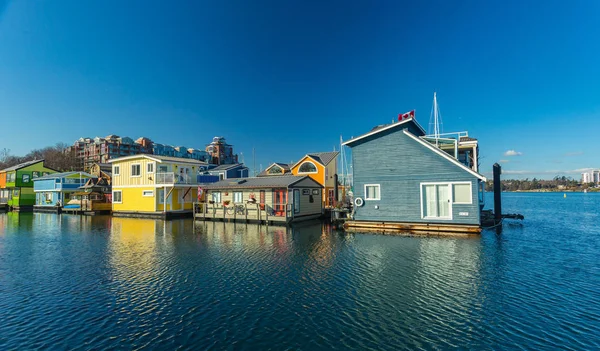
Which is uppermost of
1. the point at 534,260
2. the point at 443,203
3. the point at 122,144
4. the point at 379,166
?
the point at 122,144

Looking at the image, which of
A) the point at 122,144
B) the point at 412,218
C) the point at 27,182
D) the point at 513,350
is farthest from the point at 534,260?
the point at 122,144

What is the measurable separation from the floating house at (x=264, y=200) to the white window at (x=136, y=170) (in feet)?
32.4

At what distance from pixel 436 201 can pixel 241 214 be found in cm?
1706

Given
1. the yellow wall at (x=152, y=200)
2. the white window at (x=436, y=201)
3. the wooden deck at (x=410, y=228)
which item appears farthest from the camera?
the yellow wall at (x=152, y=200)

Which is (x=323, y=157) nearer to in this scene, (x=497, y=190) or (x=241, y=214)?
(x=241, y=214)

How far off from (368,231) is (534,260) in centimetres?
985

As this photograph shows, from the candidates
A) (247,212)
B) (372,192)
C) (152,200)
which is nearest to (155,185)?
(152,200)

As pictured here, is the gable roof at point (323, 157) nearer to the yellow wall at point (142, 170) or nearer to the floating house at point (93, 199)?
the yellow wall at point (142, 170)

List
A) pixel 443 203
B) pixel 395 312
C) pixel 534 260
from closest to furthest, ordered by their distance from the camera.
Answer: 1. pixel 395 312
2. pixel 534 260
3. pixel 443 203

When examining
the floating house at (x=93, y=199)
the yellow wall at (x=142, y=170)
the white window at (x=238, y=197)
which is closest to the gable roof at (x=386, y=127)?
the white window at (x=238, y=197)

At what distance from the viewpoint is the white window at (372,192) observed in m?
21.5

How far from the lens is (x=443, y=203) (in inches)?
758

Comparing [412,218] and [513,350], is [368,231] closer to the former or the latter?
[412,218]

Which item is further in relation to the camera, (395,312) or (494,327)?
(395,312)
